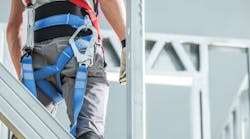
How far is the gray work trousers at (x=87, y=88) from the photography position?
242 centimetres

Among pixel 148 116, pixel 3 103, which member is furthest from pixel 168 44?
pixel 3 103

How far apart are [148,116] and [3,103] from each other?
583 centimetres

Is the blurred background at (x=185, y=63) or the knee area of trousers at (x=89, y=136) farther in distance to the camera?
the blurred background at (x=185, y=63)

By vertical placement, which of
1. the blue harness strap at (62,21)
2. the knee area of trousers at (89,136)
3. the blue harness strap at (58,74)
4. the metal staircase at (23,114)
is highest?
the blue harness strap at (62,21)

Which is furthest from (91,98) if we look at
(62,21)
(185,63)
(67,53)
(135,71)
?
(185,63)

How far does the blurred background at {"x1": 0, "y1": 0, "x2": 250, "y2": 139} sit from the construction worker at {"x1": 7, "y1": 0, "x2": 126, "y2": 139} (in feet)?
8.12

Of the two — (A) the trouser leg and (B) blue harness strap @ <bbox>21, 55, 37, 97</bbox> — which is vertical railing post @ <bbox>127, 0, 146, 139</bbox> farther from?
(B) blue harness strap @ <bbox>21, 55, 37, 97</bbox>

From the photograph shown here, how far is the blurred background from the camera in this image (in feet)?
19.5

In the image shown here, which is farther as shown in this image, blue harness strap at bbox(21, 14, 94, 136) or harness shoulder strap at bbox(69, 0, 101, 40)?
harness shoulder strap at bbox(69, 0, 101, 40)

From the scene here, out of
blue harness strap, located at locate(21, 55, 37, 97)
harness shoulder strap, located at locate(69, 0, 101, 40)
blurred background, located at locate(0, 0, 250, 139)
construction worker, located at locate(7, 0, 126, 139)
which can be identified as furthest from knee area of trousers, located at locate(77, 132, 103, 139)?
blurred background, located at locate(0, 0, 250, 139)

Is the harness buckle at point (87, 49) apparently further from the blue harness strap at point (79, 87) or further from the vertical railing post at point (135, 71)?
the vertical railing post at point (135, 71)

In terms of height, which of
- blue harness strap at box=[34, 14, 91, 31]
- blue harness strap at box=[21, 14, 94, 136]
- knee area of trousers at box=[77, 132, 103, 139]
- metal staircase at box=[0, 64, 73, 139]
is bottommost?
knee area of trousers at box=[77, 132, 103, 139]

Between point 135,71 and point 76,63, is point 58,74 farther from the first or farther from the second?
point 135,71

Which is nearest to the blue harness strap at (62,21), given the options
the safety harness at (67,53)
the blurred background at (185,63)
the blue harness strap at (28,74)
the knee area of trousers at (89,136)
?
the safety harness at (67,53)
